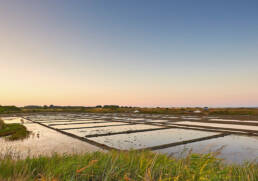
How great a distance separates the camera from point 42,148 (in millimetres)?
9648

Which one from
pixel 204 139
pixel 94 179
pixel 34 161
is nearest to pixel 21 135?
pixel 34 161

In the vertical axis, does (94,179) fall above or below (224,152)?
above

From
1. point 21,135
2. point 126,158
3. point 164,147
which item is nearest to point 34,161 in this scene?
point 126,158

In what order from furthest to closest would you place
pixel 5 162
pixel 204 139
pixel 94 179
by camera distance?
pixel 204 139
pixel 5 162
pixel 94 179

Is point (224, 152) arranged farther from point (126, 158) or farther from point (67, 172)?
point (67, 172)

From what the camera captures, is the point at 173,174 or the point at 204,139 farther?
the point at 204,139

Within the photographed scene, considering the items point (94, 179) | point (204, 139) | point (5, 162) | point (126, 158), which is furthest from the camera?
point (204, 139)

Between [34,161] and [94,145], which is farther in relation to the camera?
[94,145]

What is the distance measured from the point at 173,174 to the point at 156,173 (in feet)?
1.36

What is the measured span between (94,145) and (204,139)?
7.85 meters

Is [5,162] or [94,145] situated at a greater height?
[5,162]

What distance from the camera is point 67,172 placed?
13.2ft

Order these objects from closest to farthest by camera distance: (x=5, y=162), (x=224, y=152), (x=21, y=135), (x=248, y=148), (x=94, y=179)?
(x=94, y=179)
(x=5, y=162)
(x=224, y=152)
(x=248, y=148)
(x=21, y=135)

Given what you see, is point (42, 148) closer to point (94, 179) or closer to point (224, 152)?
point (94, 179)
